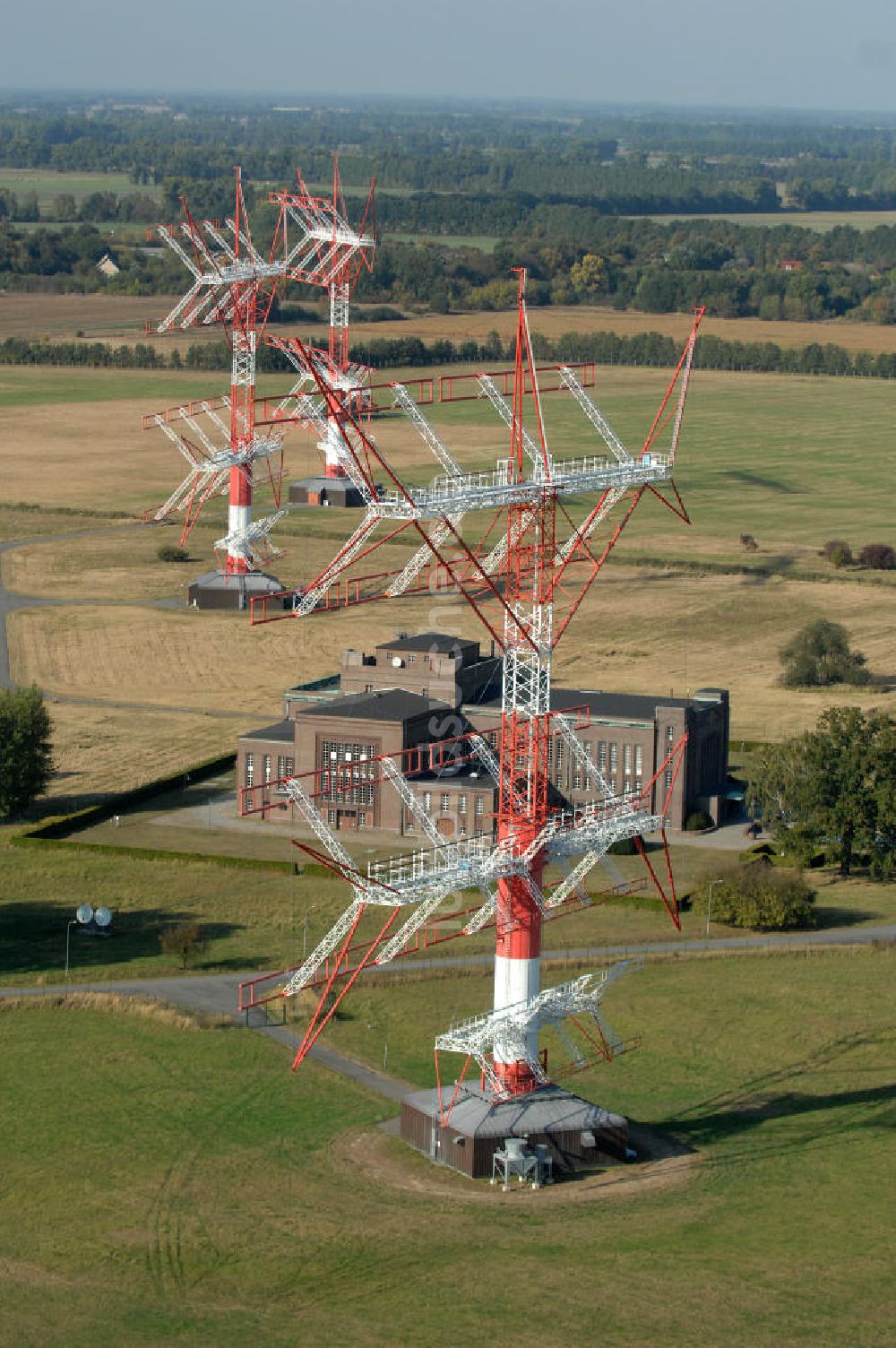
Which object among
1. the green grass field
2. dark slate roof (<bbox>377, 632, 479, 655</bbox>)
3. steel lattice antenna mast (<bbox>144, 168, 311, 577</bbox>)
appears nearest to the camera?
the green grass field

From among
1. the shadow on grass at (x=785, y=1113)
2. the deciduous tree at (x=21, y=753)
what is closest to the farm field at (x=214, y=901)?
the deciduous tree at (x=21, y=753)

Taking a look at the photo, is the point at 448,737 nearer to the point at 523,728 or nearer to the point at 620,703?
the point at 620,703

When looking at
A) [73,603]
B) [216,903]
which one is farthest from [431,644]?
[73,603]

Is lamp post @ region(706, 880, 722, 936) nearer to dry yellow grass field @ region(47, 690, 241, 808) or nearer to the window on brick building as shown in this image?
the window on brick building

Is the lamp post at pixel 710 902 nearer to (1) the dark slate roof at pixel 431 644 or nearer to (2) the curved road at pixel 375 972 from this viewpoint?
(2) the curved road at pixel 375 972

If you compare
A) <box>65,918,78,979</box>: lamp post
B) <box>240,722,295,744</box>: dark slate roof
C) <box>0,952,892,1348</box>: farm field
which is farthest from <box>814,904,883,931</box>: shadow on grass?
<box>65,918,78,979</box>: lamp post

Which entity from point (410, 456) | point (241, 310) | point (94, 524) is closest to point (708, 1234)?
point (241, 310)
